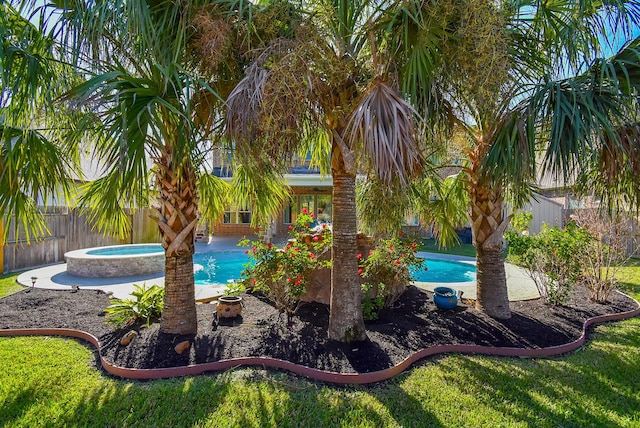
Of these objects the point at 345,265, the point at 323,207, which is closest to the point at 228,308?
the point at 345,265

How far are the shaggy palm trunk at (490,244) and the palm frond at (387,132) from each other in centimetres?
333

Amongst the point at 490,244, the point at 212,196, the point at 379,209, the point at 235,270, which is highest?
the point at 212,196

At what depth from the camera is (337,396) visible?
4.18 metres

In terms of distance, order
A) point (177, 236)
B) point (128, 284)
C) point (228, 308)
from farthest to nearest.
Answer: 1. point (128, 284)
2. point (228, 308)
3. point (177, 236)

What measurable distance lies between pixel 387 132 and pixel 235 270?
12.7 meters

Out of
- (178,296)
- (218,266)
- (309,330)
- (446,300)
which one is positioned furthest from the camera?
(218,266)

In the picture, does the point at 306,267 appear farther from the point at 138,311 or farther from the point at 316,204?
the point at 316,204

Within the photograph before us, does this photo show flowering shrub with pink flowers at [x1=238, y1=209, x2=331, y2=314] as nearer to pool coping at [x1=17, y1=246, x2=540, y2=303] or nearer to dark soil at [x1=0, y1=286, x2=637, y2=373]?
dark soil at [x1=0, y1=286, x2=637, y2=373]

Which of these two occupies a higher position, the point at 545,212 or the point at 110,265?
the point at 545,212

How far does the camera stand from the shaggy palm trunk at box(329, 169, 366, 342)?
18.1ft

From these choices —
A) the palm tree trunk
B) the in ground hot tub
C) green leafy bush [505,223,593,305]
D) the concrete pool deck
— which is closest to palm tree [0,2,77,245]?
the palm tree trunk

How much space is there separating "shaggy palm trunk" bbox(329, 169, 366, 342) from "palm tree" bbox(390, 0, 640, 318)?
1.74 metres

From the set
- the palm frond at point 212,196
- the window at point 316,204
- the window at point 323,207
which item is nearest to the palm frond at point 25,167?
the palm frond at point 212,196

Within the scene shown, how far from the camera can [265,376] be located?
183 inches
